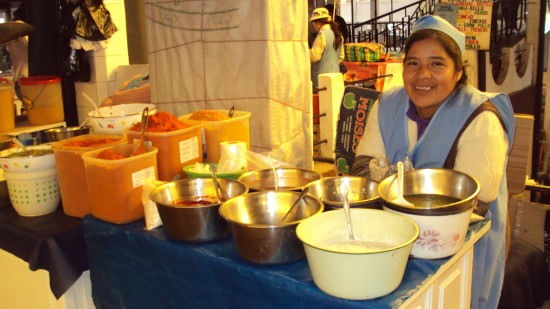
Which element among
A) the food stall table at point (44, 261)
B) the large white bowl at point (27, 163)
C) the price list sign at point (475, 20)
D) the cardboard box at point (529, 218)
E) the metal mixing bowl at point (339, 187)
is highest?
the price list sign at point (475, 20)

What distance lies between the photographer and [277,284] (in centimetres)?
150

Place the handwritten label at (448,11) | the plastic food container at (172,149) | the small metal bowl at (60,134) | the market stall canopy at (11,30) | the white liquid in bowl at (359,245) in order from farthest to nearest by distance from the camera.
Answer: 1. the handwritten label at (448,11)
2. the market stall canopy at (11,30)
3. the small metal bowl at (60,134)
4. the plastic food container at (172,149)
5. the white liquid in bowl at (359,245)

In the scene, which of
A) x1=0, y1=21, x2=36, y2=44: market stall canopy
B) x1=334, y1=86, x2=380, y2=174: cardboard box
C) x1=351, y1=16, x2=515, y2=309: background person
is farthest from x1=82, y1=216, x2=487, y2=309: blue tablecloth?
x1=0, y1=21, x2=36, y2=44: market stall canopy

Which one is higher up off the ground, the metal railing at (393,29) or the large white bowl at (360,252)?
the metal railing at (393,29)

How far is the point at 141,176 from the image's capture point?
2014 millimetres

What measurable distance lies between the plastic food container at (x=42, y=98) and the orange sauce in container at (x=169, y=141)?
9.29 feet

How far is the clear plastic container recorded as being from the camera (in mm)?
4363

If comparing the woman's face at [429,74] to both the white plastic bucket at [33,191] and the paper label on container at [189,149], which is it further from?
the white plastic bucket at [33,191]

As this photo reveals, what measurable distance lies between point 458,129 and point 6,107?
383 centimetres

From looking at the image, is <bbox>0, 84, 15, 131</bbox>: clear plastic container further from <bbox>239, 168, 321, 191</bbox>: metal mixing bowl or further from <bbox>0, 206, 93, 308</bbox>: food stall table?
<bbox>239, 168, 321, 191</bbox>: metal mixing bowl

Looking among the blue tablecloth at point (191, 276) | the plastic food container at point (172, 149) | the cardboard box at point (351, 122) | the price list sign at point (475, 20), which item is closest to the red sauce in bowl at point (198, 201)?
the blue tablecloth at point (191, 276)

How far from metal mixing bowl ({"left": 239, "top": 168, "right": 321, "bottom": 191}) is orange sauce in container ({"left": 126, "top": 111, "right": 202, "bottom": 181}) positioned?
0.36 metres

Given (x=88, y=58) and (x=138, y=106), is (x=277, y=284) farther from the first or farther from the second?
(x=88, y=58)

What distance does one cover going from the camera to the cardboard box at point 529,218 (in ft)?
11.0
